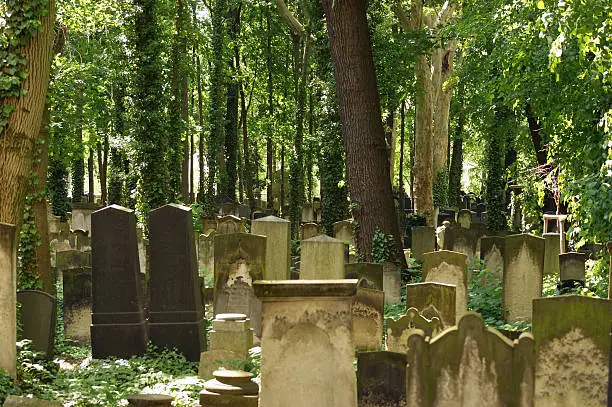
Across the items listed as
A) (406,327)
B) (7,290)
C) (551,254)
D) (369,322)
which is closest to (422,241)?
(551,254)

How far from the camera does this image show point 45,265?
47.3ft

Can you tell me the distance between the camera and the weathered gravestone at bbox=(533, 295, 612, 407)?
7422 millimetres

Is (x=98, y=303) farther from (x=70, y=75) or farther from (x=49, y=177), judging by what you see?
(x=49, y=177)

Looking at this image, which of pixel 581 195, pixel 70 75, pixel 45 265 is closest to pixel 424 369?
pixel 581 195

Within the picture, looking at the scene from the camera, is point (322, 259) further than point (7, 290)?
Yes

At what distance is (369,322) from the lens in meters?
11.5

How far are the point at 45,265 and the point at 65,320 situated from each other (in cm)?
130

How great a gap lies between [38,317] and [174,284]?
5.53ft

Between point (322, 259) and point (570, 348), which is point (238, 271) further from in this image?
point (570, 348)

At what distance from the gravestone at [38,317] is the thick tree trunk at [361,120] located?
7.08m

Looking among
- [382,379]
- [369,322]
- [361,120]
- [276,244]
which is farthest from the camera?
[361,120]

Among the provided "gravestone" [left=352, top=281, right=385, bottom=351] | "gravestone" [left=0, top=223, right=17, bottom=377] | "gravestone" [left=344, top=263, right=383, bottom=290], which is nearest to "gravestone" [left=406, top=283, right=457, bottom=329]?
"gravestone" [left=352, top=281, right=385, bottom=351]

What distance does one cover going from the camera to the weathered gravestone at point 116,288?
12.0 m

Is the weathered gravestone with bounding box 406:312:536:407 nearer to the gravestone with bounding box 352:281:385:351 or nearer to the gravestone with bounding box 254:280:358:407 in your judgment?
the gravestone with bounding box 254:280:358:407
